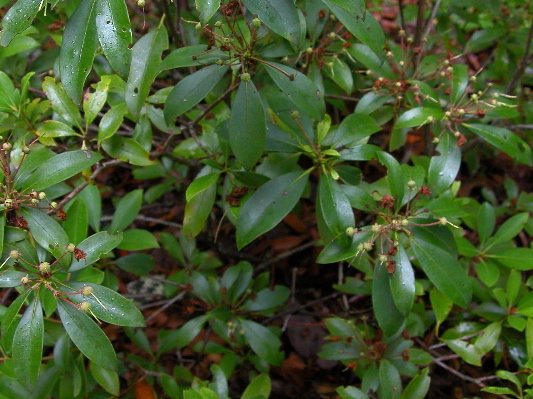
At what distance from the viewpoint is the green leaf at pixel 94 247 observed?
135 cm

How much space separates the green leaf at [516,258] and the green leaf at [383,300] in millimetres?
524

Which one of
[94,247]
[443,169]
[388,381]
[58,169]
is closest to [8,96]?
[58,169]

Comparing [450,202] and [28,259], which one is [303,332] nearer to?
[450,202]

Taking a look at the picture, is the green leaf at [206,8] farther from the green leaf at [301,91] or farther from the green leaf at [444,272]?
the green leaf at [444,272]

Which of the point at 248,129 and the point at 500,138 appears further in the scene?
the point at 500,138

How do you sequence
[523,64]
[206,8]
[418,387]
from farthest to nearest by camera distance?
[523,64] → [418,387] → [206,8]

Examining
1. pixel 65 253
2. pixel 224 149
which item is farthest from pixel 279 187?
pixel 65 253

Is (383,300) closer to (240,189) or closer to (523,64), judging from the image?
(240,189)

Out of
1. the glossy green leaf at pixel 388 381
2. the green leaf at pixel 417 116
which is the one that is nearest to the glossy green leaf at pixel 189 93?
the green leaf at pixel 417 116

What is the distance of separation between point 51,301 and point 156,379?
83 centimetres

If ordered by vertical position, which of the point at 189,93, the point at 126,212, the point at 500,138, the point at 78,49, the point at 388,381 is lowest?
the point at 388,381

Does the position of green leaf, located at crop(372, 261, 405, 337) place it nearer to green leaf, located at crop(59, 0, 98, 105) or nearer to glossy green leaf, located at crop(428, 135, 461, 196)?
glossy green leaf, located at crop(428, 135, 461, 196)

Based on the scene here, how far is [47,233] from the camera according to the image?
134cm

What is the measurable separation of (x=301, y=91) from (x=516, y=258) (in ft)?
3.38
